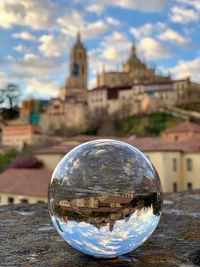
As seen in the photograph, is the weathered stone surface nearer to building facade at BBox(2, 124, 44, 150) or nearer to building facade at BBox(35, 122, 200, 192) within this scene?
building facade at BBox(35, 122, 200, 192)

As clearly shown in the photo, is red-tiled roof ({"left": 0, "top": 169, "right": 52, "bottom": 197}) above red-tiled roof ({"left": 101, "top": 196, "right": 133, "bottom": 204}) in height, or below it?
below

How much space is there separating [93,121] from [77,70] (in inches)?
2360

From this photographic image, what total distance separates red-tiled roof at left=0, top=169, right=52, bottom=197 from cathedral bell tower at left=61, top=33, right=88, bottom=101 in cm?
11696

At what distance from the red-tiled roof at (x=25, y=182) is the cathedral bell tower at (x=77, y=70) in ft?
384

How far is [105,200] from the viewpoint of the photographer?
3354 millimetres

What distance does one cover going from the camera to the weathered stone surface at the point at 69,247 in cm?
344

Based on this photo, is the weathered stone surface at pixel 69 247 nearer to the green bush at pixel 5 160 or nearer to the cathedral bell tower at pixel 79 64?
the green bush at pixel 5 160

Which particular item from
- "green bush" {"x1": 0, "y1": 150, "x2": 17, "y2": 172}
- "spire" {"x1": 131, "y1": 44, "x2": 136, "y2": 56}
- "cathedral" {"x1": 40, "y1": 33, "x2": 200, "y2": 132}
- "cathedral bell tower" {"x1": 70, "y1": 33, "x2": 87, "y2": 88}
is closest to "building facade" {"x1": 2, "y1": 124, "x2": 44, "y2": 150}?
"cathedral" {"x1": 40, "y1": 33, "x2": 200, "y2": 132}

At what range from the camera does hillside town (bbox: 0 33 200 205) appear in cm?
3703

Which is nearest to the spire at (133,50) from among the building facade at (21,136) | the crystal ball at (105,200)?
the building facade at (21,136)

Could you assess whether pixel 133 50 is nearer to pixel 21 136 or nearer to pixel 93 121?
pixel 93 121

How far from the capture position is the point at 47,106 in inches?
5015

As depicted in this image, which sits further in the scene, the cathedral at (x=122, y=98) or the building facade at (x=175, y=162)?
the cathedral at (x=122, y=98)

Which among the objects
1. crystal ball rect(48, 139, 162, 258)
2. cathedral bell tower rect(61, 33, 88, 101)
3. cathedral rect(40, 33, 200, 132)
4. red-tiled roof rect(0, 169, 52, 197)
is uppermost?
cathedral bell tower rect(61, 33, 88, 101)
